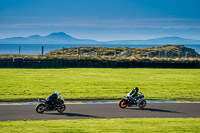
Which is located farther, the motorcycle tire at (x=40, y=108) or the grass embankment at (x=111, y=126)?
the motorcycle tire at (x=40, y=108)

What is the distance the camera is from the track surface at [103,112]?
14180 millimetres

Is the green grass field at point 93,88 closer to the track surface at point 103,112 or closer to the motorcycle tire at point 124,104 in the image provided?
the track surface at point 103,112

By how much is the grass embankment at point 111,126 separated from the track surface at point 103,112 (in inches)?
77.7

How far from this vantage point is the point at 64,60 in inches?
1638

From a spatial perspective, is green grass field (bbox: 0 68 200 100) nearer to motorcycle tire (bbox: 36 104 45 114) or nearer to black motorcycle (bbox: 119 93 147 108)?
black motorcycle (bbox: 119 93 147 108)

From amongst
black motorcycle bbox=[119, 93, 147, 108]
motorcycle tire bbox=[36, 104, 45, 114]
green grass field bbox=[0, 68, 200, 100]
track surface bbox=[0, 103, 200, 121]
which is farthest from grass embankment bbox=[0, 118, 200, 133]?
green grass field bbox=[0, 68, 200, 100]

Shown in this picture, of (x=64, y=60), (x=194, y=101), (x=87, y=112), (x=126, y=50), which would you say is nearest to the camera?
(x=87, y=112)

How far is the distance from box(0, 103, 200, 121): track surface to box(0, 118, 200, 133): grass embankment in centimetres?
197

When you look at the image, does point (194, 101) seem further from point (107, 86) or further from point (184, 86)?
point (107, 86)

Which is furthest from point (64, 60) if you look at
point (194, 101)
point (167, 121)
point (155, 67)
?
point (167, 121)

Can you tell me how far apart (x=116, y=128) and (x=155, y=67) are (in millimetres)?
32730

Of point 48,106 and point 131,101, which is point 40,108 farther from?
point 131,101

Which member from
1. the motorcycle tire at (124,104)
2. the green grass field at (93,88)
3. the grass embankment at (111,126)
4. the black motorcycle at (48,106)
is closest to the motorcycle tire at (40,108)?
the black motorcycle at (48,106)

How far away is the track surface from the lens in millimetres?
14180
